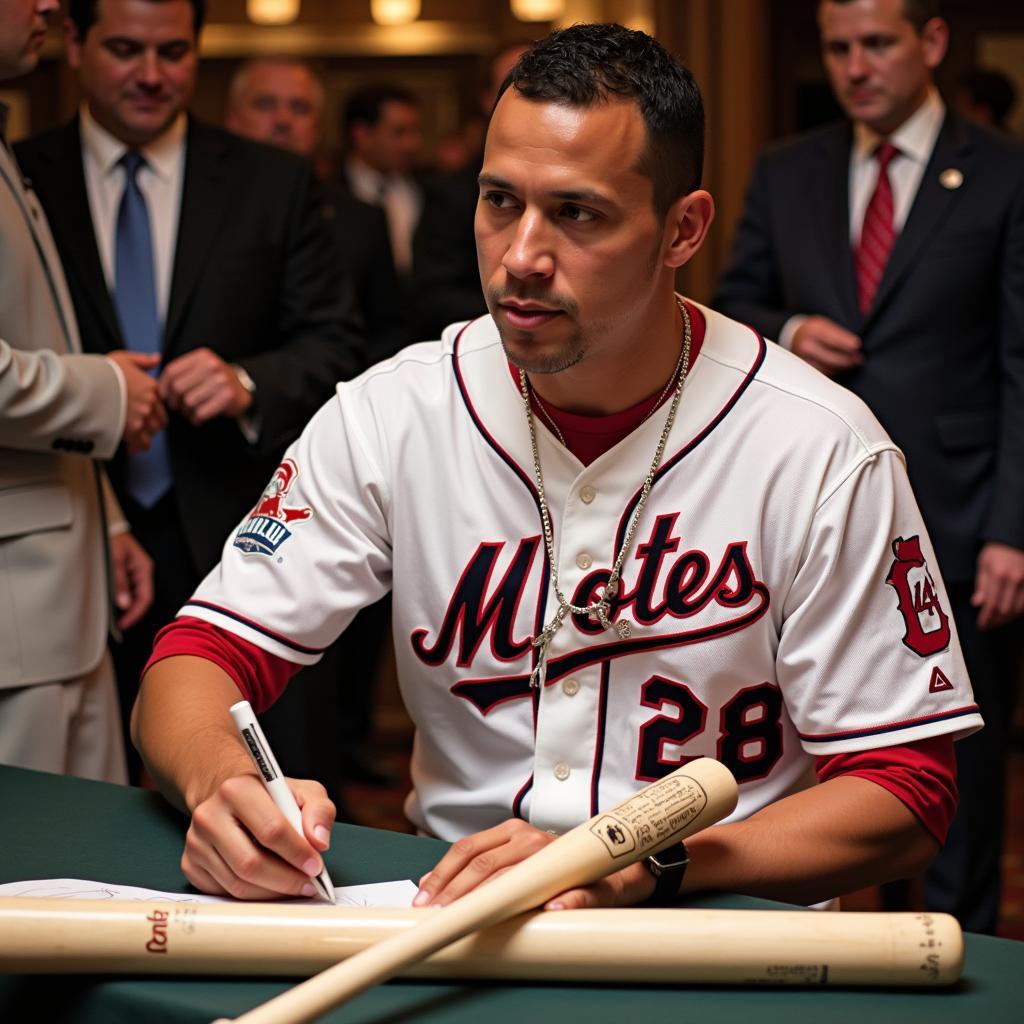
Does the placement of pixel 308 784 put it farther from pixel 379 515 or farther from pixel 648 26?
→ pixel 648 26

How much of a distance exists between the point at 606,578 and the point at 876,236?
1.58 m

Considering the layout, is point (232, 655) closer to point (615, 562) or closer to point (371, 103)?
point (615, 562)

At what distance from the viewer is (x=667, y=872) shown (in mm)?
1206

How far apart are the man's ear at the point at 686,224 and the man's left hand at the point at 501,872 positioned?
2.25ft

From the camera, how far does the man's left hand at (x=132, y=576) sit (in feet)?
8.29

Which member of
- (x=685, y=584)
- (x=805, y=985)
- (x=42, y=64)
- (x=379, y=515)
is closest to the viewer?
(x=805, y=985)

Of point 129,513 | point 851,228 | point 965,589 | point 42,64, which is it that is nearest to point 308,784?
point 129,513

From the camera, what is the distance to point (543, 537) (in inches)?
64.9

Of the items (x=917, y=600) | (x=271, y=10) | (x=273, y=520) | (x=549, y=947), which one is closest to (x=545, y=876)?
(x=549, y=947)

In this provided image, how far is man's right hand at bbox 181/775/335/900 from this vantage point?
1208mm

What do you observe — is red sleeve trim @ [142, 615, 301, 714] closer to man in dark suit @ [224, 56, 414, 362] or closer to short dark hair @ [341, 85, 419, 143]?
man in dark suit @ [224, 56, 414, 362]

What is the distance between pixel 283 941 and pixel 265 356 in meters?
1.81

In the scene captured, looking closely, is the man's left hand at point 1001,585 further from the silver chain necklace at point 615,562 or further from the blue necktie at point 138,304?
the blue necktie at point 138,304

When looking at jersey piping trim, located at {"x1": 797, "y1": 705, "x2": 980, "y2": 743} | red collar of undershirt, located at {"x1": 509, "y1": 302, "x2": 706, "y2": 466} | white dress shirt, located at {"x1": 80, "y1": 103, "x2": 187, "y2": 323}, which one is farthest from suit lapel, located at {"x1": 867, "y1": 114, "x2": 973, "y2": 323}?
jersey piping trim, located at {"x1": 797, "y1": 705, "x2": 980, "y2": 743}
